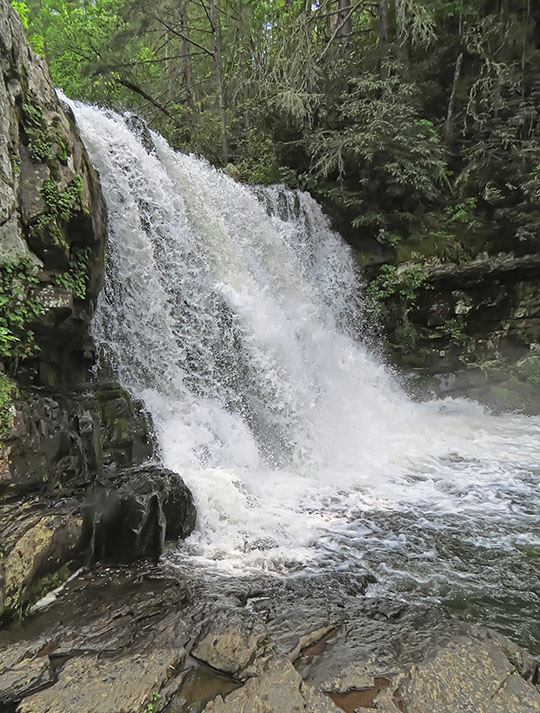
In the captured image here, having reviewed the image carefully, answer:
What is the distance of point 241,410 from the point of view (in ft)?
21.8

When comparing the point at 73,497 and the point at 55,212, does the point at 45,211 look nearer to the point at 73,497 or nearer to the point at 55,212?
the point at 55,212

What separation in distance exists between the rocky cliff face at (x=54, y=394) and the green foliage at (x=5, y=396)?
0.01m

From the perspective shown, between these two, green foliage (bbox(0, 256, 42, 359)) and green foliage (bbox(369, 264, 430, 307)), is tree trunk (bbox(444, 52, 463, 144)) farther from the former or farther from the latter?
green foliage (bbox(0, 256, 42, 359))

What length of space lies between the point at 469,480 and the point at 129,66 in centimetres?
1374

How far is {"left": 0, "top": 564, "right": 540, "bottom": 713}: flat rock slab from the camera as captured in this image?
230 centimetres

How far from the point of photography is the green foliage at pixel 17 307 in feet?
13.6

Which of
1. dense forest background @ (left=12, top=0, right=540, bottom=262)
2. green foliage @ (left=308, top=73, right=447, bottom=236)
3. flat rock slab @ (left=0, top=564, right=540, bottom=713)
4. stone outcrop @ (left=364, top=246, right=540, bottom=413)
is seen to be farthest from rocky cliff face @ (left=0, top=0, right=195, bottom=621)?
stone outcrop @ (left=364, top=246, right=540, bottom=413)

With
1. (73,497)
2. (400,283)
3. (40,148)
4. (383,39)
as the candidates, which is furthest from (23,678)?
(383,39)

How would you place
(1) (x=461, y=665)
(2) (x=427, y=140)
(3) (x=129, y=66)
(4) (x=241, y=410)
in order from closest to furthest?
1. (1) (x=461, y=665)
2. (4) (x=241, y=410)
3. (2) (x=427, y=140)
4. (3) (x=129, y=66)

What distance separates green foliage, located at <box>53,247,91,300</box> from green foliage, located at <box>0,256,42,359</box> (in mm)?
371

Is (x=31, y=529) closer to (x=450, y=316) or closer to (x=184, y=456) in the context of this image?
(x=184, y=456)

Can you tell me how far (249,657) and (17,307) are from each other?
3.63 meters

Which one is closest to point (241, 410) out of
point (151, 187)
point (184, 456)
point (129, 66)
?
point (184, 456)

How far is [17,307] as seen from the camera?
424 cm
